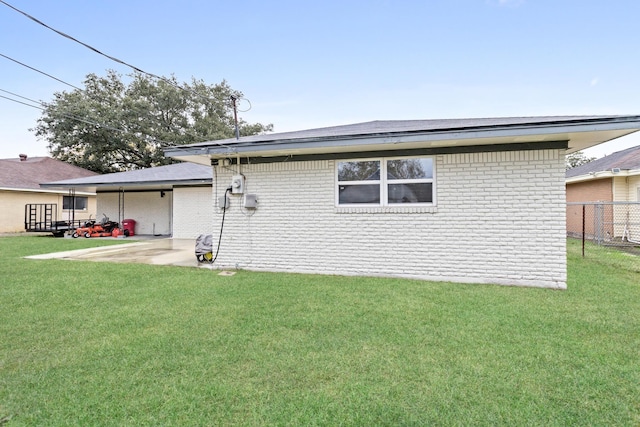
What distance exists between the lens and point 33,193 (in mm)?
20281

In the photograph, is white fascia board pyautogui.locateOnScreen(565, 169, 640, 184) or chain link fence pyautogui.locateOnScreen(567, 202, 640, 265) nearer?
chain link fence pyautogui.locateOnScreen(567, 202, 640, 265)

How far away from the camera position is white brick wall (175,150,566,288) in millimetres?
5953

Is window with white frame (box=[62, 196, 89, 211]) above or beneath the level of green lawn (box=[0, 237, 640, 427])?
above

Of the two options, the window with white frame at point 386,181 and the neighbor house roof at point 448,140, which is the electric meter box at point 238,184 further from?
the window with white frame at point 386,181

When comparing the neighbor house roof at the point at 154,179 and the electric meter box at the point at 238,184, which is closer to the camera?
the electric meter box at the point at 238,184

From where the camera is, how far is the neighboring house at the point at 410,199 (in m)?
5.88

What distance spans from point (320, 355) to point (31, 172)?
26.7 meters

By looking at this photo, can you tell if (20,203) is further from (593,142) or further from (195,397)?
(593,142)

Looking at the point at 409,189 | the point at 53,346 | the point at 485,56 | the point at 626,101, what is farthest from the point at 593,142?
the point at 626,101

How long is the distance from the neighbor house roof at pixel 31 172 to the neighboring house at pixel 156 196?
4124 mm

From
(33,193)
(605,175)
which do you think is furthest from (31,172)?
(605,175)

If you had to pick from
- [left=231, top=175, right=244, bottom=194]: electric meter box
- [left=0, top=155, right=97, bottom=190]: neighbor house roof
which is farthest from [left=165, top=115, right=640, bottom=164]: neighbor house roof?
[left=0, top=155, right=97, bottom=190]: neighbor house roof

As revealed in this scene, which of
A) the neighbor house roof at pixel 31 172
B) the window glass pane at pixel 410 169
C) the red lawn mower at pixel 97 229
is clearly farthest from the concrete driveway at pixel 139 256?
the neighbor house roof at pixel 31 172

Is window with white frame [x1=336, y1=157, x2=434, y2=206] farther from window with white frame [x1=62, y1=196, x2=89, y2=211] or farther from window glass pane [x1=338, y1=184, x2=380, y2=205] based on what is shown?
window with white frame [x1=62, y1=196, x2=89, y2=211]
